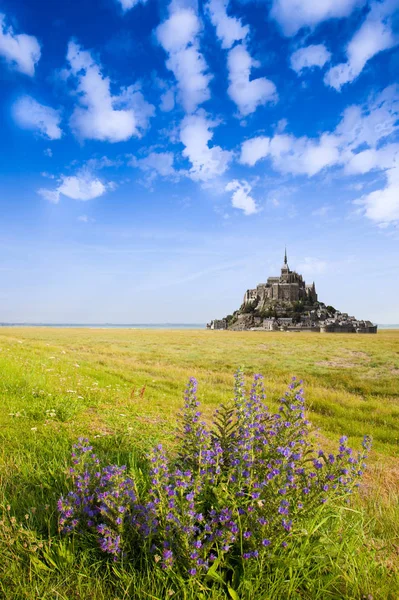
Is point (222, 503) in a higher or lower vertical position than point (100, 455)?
higher

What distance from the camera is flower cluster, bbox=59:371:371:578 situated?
2.77m

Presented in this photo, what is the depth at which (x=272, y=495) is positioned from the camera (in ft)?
9.62

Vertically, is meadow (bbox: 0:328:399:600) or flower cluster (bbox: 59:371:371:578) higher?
flower cluster (bbox: 59:371:371:578)

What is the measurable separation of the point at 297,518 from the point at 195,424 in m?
1.40

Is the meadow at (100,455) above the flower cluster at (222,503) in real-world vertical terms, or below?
below

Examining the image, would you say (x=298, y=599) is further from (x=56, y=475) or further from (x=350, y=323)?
(x=350, y=323)

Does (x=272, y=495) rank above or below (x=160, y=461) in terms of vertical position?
below

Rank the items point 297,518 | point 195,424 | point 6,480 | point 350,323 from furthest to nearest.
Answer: point 350,323
point 6,480
point 195,424
point 297,518

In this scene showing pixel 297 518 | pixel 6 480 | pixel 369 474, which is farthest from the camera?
pixel 369 474

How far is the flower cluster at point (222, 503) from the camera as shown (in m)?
2.77

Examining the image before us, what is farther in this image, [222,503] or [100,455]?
[100,455]

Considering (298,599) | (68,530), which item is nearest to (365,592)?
(298,599)

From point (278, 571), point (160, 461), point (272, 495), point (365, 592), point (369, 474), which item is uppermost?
point (160, 461)

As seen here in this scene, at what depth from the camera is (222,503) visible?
2.99m
